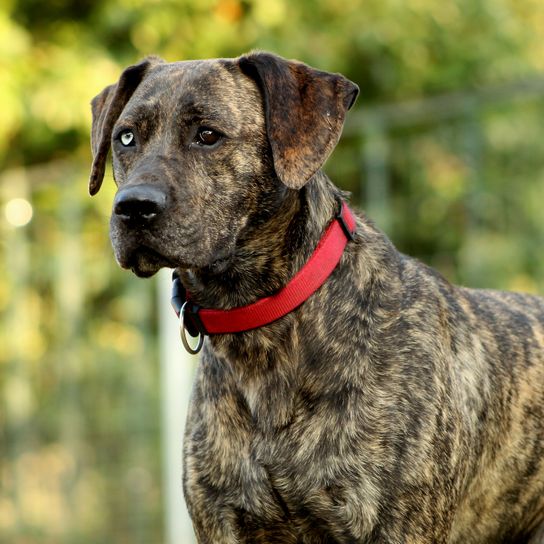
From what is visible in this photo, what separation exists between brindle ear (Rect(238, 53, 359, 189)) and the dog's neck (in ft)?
0.57

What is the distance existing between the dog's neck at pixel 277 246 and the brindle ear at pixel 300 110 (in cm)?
17

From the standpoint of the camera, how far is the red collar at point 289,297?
4.35 m

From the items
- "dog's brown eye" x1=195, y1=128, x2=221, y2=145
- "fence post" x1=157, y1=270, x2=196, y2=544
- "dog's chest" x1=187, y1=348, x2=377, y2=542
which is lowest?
"fence post" x1=157, y1=270, x2=196, y2=544

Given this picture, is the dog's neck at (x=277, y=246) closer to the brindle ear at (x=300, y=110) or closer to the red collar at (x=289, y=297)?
the red collar at (x=289, y=297)

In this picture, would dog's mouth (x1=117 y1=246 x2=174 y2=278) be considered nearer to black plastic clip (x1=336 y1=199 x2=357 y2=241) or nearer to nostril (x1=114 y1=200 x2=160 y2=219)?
nostril (x1=114 y1=200 x2=160 y2=219)

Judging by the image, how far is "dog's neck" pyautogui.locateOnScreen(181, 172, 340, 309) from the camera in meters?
4.36

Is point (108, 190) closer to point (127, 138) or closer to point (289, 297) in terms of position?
point (127, 138)

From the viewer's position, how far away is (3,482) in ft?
34.9

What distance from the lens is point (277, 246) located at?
14.4 ft

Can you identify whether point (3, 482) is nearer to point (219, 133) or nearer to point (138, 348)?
point (138, 348)

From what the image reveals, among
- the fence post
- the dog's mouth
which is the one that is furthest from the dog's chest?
the fence post

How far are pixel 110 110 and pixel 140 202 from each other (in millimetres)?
909

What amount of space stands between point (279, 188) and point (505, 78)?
742 cm

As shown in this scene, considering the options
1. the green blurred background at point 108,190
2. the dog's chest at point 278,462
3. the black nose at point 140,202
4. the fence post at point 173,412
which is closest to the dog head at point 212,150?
the black nose at point 140,202
